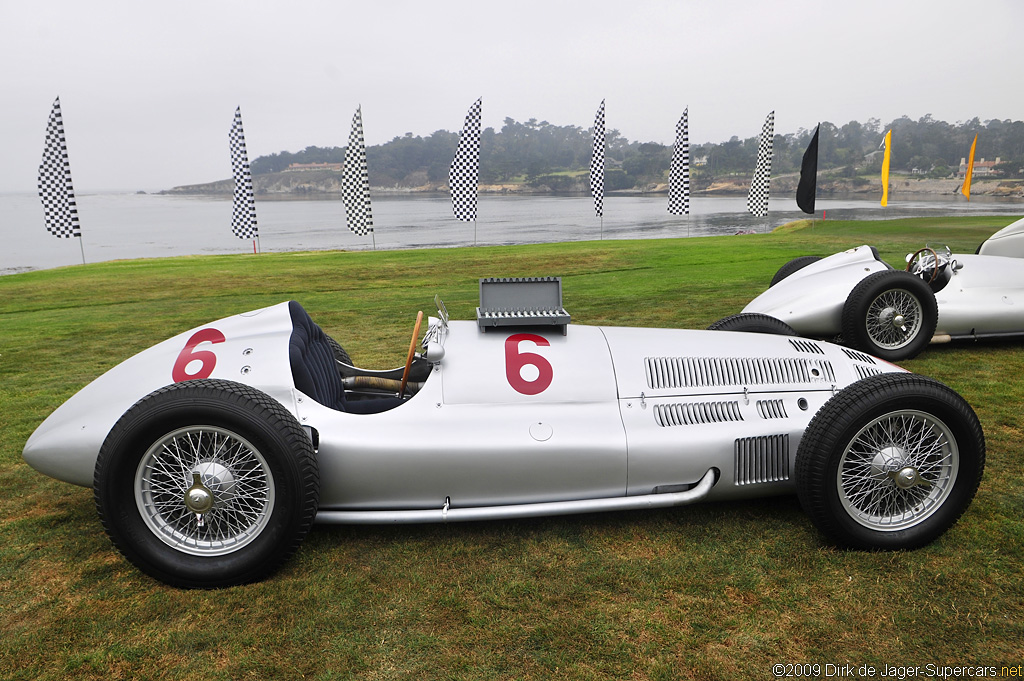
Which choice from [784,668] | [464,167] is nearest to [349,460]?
[784,668]

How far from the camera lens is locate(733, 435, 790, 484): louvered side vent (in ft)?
11.5

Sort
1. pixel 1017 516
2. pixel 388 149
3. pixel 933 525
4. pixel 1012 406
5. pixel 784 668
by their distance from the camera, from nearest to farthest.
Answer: pixel 784 668 < pixel 933 525 < pixel 1017 516 < pixel 1012 406 < pixel 388 149

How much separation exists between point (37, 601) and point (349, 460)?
57.8 inches

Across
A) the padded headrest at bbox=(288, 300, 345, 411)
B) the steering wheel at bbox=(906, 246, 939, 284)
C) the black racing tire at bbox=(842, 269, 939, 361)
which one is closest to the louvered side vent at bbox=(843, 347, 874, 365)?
the black racing tire at bbox=(842, 269, 939, 361)

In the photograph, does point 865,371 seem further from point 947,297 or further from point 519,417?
point 947,297

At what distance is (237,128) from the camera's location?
2402cm

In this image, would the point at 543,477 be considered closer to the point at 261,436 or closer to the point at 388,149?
the point at 261,436

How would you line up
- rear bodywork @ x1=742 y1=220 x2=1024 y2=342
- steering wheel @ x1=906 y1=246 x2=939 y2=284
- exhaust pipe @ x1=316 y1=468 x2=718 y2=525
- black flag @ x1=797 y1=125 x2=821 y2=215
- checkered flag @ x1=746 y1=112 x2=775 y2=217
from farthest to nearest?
checkered flag @ x1=746 y1=112 x2=775 y2=217 → black flag @ x1=797 y1=125 x2=821 y2=215 → steering wheel @ x1=906 y1=246 x2=939 y2=284 → rear bodywork @ x1=742 y1=220 x2=1024 y2=342 → exhaust pipe @ x1=316 y1=468 x2=718 y2=525

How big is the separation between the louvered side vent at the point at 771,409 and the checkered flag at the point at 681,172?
24023 mm

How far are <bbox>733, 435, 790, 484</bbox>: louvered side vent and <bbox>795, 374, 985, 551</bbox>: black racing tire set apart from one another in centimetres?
23

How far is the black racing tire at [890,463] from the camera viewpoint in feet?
10.4

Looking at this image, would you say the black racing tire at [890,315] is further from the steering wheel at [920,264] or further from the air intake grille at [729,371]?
the air intake grille at [729,371]

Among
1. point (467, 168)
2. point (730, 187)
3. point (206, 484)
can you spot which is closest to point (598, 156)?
point (467, 168)

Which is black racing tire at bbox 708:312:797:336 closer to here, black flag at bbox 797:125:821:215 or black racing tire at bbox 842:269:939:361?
black racing tire at bbox 842:269:939:361
